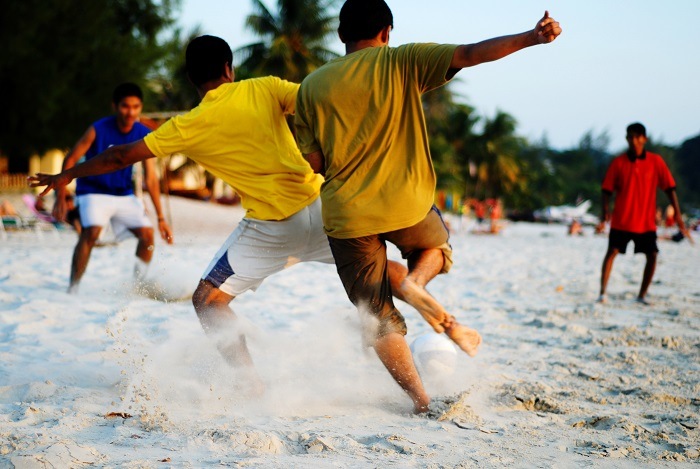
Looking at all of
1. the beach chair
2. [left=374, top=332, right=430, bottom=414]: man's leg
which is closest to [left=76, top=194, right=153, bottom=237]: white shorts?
[left=374, top=332, right=430, bottom=414]: man's leg

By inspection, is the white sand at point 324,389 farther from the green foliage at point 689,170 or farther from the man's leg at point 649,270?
the green foliage at point 689,170

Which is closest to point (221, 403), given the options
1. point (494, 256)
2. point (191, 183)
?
point (494, 256)

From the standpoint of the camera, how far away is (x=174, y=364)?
3576mm

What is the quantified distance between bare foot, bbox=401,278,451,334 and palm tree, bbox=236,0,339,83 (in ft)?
88.3

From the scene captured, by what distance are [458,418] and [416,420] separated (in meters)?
0.19

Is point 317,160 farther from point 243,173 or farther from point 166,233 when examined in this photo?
point 166,233

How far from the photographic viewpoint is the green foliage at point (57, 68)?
19266mm

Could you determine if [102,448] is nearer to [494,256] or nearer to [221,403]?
[221,403]

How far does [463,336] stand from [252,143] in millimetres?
1370

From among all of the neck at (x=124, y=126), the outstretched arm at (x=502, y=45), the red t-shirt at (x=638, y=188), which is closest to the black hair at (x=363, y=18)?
the outstretched arm at (x=502, y=45)

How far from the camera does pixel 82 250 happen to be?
19.3 feet

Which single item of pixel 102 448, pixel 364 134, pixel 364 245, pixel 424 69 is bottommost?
pixel 102 448

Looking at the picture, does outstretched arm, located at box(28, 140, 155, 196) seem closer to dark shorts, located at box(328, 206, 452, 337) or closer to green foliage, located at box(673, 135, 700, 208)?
dark shorts, located at box(328, 206, 452, 337)

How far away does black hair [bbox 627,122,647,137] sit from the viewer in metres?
6.60
